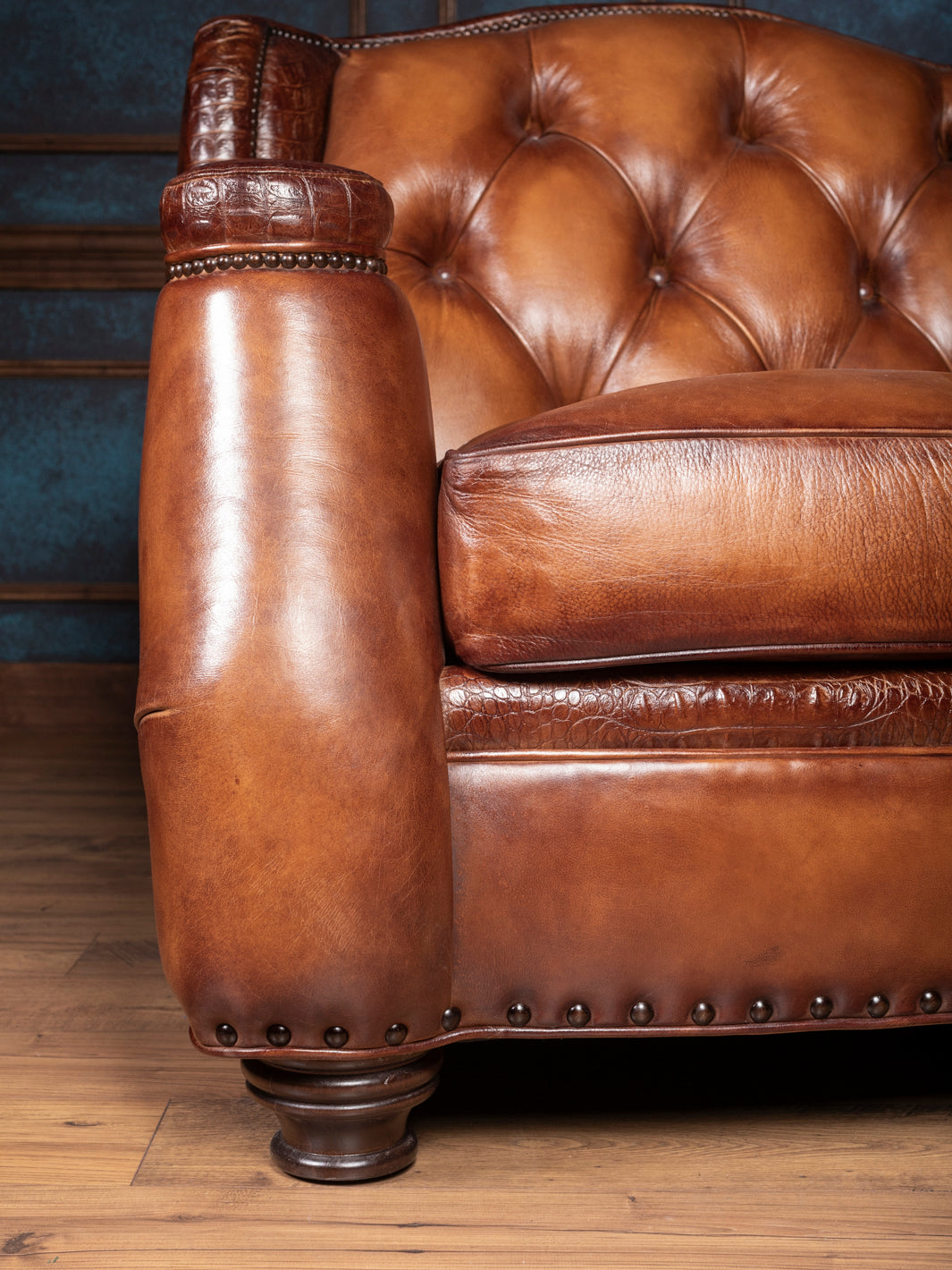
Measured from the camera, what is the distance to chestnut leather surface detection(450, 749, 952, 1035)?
75cm

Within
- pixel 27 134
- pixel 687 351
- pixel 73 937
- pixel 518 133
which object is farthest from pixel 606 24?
pixel 27 134

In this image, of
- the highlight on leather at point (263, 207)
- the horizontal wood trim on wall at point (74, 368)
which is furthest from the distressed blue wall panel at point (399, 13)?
the highlight on leather at point (263, 207)

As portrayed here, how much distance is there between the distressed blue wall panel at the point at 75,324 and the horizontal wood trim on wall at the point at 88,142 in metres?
0.27

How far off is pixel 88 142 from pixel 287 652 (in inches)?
77.1

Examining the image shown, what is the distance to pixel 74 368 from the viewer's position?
231cm

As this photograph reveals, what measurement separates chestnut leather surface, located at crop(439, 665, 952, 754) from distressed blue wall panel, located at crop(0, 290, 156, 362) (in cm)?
182

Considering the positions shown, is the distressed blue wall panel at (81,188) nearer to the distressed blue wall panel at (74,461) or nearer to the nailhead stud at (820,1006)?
the distressed blue wall panel at (74,461)

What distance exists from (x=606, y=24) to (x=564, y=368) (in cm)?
45

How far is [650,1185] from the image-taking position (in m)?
0.78

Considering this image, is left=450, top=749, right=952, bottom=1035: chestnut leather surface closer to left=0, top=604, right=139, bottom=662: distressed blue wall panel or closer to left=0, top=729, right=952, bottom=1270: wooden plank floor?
left=0, top=729, right=952, bottom=1270: wooden plank floor

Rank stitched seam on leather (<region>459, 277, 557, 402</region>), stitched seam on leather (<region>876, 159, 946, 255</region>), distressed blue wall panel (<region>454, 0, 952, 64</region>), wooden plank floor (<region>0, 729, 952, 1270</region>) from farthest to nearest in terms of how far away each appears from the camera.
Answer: distressed blue wall panel (<region>454, 0, 952, 64</region>) → stitched seam on leather (<region>876, 159, 946, 255</region>) → stitched seam on leather (<region>459, 277, 557, 402</region>) → wooden plank floor (<region>0, 729, 952, 1270</region>)

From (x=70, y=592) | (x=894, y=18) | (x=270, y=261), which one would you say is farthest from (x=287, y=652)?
(x=894, y=18)

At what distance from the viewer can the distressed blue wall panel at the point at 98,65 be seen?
7.50 feet

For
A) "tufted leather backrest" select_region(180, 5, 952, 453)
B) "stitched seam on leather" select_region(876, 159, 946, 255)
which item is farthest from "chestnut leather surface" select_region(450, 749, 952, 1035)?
"stitched seam on leather" select_region(876, 159, 946, 255)
